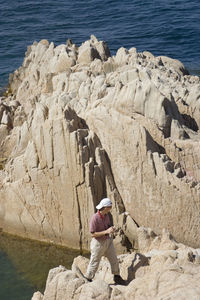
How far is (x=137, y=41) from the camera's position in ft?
149

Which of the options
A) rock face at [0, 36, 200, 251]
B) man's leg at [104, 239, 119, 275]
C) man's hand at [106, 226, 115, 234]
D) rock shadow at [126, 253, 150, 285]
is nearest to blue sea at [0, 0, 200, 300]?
rock face at [0, 36, 200, 251]

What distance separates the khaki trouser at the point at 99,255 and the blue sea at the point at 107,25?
2322cm

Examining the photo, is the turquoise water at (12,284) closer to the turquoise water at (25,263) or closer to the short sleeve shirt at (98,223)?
the turquoise water at (25,263)

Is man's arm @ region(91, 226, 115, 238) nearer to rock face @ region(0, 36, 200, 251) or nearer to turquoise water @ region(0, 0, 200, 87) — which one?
rock face @ region(0, 36, 200, 251)

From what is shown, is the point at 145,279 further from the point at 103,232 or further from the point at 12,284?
the point at 12,284

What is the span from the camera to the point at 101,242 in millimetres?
12625

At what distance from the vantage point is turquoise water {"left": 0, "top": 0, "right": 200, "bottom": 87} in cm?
4303

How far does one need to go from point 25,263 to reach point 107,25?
Answer: 36221 mm

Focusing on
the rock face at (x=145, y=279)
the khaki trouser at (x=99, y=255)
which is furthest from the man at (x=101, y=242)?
the rock face at (x=145, y=279)

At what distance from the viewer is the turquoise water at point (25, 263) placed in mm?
16422

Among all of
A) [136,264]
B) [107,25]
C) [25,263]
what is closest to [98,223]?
[136,264]

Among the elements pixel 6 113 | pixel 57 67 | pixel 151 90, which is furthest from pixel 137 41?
pixel 151 90

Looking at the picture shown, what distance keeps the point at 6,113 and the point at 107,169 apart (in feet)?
28.2

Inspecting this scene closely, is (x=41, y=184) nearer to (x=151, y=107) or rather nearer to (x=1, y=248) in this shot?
(x=1, y=248)
